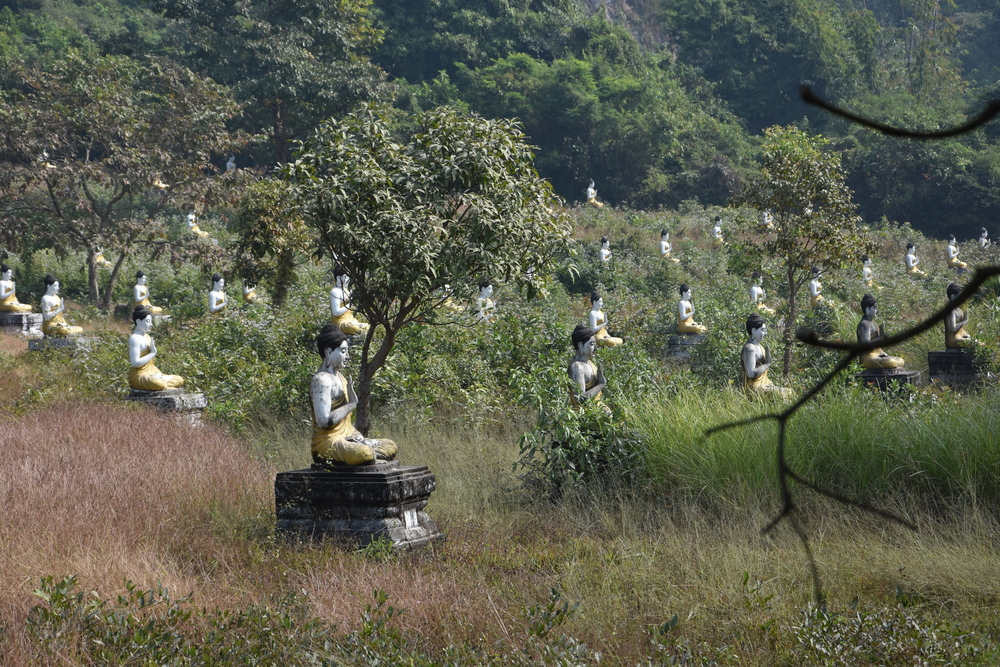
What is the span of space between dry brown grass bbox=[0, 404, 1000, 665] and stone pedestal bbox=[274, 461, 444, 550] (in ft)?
0.68

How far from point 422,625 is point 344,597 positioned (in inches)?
21.7

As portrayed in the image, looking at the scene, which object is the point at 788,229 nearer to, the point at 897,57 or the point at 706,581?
the point at 706,581

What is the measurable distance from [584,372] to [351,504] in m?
3.07

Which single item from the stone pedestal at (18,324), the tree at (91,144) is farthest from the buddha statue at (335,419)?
the stone pedestal at (18,324)

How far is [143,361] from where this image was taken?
11367 millimetres

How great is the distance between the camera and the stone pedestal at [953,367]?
43.2ft

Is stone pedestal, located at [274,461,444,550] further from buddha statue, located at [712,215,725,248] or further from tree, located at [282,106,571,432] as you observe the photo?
buddha statue, located at [712,215,725,248]

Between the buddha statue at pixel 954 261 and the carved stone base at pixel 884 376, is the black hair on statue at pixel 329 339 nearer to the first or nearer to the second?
the carved stone base at pixel 884 376

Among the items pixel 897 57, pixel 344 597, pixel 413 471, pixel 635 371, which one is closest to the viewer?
pixel 344 597

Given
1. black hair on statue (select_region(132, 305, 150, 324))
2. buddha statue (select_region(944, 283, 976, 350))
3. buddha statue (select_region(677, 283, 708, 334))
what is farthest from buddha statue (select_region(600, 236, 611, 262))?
black hair on statue (select_region(132, 305, 150, 324))

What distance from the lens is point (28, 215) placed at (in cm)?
2086

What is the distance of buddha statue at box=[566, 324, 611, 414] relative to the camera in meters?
9.00

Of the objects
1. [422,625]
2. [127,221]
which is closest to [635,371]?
[422,625]

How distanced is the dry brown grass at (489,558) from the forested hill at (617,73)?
2478 centimetres
